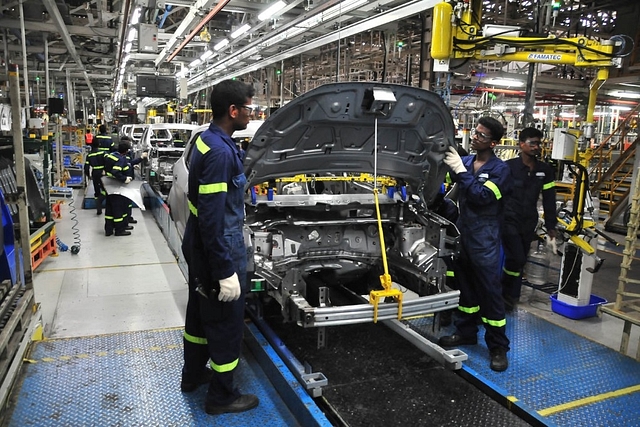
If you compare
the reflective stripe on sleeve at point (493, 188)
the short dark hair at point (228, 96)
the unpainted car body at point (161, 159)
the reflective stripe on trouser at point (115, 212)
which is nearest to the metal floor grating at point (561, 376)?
the reflective stripe on sleeve at point (493, 188)

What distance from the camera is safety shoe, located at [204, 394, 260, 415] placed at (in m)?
2.91

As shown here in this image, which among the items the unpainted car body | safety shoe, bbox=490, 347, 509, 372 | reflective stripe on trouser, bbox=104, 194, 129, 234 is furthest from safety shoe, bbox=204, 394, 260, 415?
the unpainted car body

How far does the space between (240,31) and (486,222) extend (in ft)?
20.9

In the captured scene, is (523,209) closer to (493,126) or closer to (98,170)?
(493,126)

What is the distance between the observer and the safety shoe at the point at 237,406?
2.91 m

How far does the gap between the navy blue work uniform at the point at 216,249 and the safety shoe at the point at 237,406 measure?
30mm

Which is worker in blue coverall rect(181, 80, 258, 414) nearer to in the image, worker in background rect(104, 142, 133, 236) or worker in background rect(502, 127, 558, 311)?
worker in background rect(502, 127, 558, 311)

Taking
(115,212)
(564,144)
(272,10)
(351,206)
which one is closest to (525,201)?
(564,144)

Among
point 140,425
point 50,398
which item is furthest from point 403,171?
point 50,398

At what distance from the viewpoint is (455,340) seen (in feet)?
13.0

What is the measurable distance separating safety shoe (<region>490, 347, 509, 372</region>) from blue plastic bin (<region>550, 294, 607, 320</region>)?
1447 millimetres

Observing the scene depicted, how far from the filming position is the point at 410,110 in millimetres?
3344

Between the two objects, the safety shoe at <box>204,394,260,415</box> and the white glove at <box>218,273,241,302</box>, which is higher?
the white glove at <box>218,273,241,302</box>

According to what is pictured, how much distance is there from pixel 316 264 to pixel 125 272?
3.06 meters
